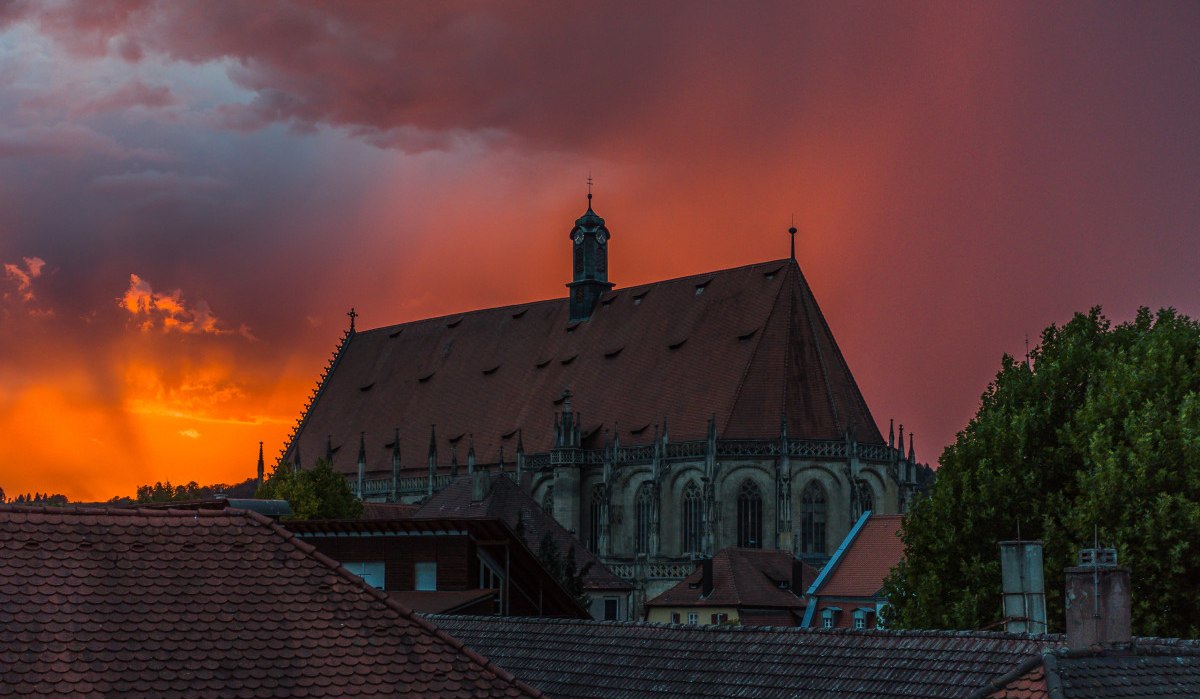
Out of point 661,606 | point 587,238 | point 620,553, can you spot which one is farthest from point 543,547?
point 587,238

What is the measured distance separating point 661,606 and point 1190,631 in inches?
1511

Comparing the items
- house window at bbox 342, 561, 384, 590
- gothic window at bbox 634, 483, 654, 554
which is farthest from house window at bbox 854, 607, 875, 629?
house window at bbox 342, 561, 384, 590

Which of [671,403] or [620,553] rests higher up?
[671,403]

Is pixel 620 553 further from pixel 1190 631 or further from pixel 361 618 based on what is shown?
pixel 361 618

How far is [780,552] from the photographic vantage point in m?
78.9

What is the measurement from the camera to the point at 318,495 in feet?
268

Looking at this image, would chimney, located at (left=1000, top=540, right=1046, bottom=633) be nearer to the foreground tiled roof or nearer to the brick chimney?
the foreground tiled roof

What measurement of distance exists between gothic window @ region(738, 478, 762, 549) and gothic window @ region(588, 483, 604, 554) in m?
9.17

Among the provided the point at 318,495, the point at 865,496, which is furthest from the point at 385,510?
the point at 865,496

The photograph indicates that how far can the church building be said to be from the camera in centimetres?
8262

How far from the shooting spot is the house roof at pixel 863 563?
6388 centimetres

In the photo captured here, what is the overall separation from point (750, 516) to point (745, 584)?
8.93 metres

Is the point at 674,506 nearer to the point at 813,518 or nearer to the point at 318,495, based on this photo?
the point at 813,518

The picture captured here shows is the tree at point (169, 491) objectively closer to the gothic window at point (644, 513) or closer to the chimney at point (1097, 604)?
the gothic window at point (644, 513)
